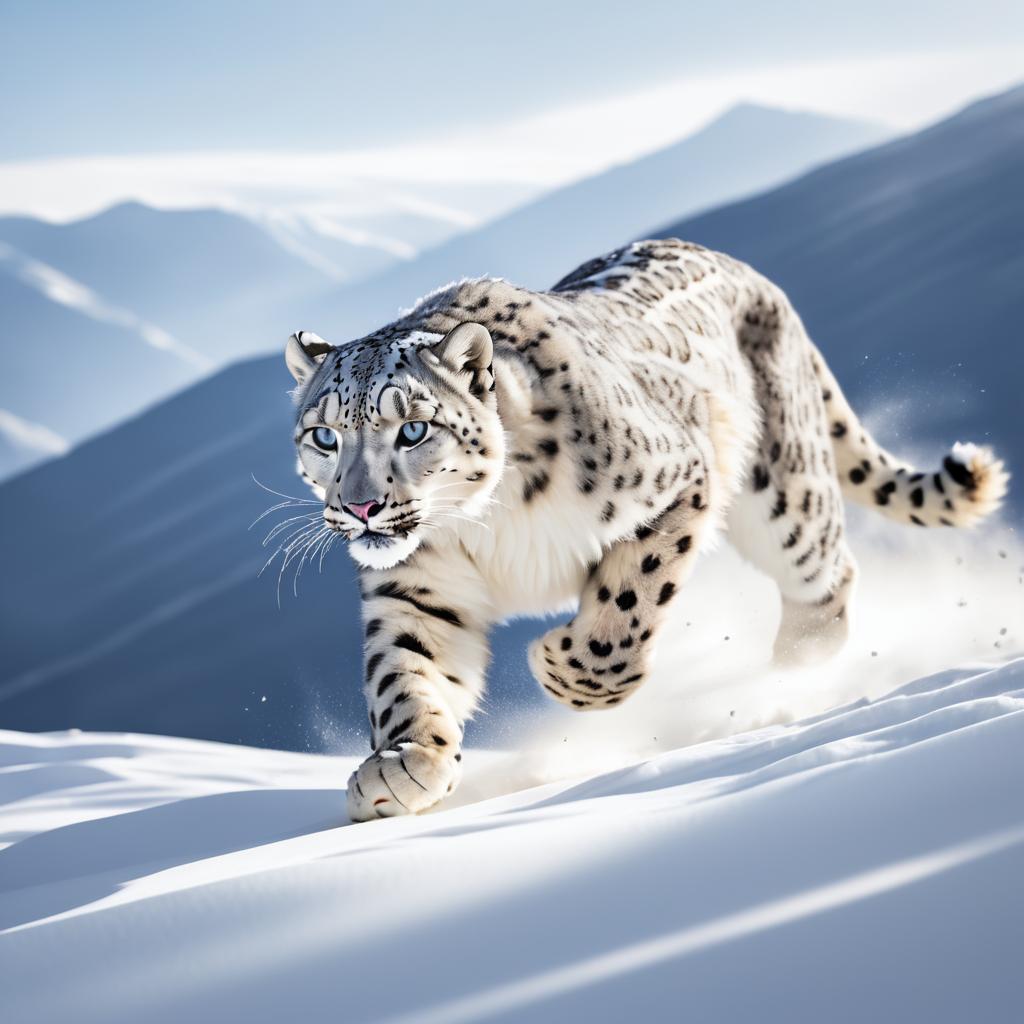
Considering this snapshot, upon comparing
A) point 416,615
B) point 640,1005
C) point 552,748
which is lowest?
point 640,1005

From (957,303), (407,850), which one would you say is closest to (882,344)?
(957,303)

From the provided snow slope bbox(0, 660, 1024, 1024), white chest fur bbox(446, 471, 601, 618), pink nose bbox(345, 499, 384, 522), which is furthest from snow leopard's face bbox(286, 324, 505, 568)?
snow slope bbox(0, 660, 1024, 1024)

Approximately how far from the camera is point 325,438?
9.65ft

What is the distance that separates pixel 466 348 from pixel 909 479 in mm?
2385

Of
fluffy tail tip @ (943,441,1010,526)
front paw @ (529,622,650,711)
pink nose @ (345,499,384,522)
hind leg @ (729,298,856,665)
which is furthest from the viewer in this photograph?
fluffy tail tip @ (943,441,1010,526)

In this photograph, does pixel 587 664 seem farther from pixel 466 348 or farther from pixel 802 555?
pixel 802 555

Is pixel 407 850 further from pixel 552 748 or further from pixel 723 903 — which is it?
pixel 552 748

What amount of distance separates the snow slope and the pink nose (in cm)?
83

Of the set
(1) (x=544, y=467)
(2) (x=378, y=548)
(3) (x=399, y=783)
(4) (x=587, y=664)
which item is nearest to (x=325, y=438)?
(2) (x=378, y=548)

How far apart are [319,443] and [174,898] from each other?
1.34 m

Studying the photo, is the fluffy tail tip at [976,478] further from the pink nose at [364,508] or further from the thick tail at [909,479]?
the pink nose at [364,508]

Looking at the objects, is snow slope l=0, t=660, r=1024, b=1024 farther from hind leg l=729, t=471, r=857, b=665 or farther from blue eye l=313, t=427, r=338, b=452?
hind leg l=729, t=471, r=857, b=665

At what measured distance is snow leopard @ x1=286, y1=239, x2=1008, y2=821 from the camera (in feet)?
9.53

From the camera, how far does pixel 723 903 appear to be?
1571mm
